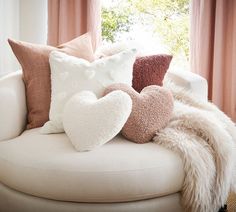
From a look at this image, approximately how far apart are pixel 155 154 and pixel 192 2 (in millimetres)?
1759

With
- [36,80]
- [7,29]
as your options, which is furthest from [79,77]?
[7,29]

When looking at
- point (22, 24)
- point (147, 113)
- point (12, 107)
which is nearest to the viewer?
point (147, 113)

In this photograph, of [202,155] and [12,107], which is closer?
[202,155]

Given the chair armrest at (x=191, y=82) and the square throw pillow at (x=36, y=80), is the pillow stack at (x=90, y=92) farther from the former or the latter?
the chair armrest at (x=191, y=82)

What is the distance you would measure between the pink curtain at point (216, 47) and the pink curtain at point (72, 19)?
0.75 meters

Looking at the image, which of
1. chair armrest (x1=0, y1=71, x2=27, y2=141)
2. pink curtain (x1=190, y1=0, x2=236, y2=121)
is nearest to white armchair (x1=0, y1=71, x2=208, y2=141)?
chair armrest (x1=0, y1=71, x2=27, y2=141)

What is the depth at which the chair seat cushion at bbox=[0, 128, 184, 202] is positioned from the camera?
53.1 inches

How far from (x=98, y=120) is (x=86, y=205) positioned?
0.32 metres

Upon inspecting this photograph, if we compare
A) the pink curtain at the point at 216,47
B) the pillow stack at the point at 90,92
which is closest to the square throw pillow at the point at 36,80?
the pillow stack at the point at 90,92

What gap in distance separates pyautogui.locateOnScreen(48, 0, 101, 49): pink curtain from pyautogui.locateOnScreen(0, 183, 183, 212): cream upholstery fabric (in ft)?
5.51

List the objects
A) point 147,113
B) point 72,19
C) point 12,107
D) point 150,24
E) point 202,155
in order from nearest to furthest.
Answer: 1. point 202,155
2. point 147,113
3. point 12,107
4. point 72,19
5. point 150,24

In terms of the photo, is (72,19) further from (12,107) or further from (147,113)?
(147,113)

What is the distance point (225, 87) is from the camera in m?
2.87

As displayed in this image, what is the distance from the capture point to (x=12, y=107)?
66.8 inches
